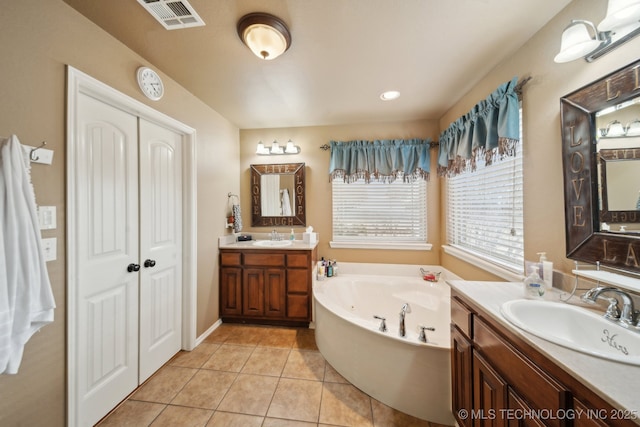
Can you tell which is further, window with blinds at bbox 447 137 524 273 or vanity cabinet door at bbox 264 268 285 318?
vanity cabinet door at bbox 264 268 285 318

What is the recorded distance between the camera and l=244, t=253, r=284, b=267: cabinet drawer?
2.57 m

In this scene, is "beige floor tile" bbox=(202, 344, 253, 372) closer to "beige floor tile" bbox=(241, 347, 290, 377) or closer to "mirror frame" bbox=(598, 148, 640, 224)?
"beige floor tile" bbox=(241, 347, 290, 377)

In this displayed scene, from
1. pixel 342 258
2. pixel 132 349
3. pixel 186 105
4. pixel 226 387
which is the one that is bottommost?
pixel 226 387

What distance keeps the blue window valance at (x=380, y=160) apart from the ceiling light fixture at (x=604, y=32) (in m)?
1.60

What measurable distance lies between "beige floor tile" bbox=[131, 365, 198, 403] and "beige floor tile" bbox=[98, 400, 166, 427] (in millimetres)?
48

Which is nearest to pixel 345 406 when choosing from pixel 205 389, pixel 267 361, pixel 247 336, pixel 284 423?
pixel 284 423

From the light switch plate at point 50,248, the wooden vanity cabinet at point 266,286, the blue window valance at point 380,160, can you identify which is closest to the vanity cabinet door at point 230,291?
the wooden vanity cabinet at point 266,286

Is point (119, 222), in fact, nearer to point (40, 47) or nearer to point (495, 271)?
point (40, 47)

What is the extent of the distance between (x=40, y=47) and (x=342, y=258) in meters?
2.86

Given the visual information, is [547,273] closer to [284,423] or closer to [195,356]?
[284,423]

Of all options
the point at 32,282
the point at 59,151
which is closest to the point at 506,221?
the point at 32,282

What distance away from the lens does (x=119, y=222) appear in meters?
1.57

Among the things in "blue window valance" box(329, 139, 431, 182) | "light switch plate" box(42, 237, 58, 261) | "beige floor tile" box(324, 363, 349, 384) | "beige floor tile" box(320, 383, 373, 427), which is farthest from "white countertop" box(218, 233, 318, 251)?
"light switch plate" box(42, 237, 58, 261)

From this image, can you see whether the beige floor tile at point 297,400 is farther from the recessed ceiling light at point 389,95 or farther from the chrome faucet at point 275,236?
the recessed ceiling light at point 389,95
